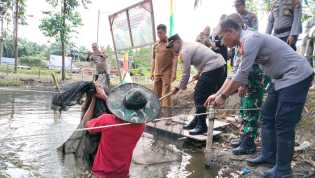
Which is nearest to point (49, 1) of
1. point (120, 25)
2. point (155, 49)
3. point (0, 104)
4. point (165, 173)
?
point (0, 104)

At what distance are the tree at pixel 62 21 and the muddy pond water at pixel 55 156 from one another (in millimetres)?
14477

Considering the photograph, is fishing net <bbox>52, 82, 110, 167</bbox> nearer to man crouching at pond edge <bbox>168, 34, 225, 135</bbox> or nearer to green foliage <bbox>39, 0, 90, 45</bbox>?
man crouching at pond edge <bbox>168, 34, 225, 135</bbox>

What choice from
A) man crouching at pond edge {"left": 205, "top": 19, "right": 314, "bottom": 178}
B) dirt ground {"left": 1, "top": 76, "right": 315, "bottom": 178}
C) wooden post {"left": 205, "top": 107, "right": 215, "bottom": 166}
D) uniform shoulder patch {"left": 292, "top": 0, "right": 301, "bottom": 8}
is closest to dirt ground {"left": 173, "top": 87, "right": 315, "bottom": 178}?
dirt ground {"left": 1, "top": 76, "right": 315, "bottom": 178}

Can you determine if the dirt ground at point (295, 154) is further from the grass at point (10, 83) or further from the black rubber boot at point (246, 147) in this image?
the grass at point (10, 83)

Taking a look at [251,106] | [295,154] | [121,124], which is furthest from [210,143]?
[121,124]

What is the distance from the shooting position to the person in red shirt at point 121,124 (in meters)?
3.39

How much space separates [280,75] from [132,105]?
153 cm

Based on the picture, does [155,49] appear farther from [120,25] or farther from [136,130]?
[136,130]

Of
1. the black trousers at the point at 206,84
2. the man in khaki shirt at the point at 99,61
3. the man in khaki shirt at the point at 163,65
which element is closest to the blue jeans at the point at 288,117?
the black trousers at the point at 206,84

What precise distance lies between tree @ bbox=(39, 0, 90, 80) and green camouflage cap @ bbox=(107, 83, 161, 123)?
19.4m

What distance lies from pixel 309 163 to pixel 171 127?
2374mm

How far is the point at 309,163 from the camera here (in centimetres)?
479

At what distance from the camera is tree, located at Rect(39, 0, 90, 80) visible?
72.3 ft

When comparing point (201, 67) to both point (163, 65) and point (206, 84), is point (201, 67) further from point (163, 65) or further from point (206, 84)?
point (163, 65)
